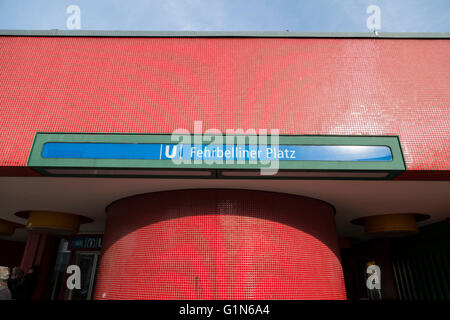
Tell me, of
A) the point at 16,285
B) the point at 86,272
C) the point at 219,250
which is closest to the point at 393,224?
the point at 219,250

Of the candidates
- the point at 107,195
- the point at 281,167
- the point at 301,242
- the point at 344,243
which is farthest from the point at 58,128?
the point at 344,243

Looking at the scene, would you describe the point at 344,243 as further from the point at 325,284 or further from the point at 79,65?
the point at 79,65

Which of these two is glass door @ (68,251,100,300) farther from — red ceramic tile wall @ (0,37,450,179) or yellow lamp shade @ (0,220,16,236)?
red ceramic tile wall @ (0,37,450,179)

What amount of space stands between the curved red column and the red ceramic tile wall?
2010 mm

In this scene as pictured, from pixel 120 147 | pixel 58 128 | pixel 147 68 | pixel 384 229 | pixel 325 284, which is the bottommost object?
pixel 325 284

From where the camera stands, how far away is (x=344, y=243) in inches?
549

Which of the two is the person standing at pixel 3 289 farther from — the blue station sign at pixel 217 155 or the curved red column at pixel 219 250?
the curved red column at pixel 219 250

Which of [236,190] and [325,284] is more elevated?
[236,190]

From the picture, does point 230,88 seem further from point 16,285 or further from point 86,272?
point 86,272

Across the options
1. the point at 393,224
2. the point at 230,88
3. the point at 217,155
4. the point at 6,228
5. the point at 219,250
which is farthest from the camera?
the point at 6,228

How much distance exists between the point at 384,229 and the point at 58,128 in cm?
1020

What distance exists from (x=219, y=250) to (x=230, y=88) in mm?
3793

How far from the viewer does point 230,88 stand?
7051mm

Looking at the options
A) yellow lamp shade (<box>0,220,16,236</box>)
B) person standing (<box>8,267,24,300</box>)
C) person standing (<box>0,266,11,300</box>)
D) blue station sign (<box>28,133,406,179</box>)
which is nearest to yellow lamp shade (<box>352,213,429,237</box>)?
blue station sign (<box>28,133,406,179</box>)
